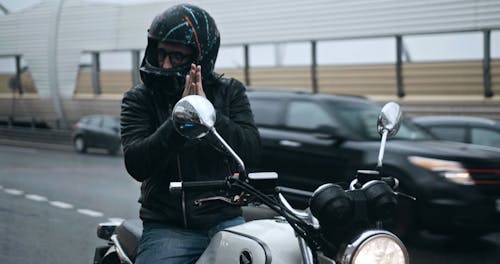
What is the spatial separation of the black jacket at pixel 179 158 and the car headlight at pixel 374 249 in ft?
2.73

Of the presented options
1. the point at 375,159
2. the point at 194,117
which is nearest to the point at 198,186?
the point at 194,117

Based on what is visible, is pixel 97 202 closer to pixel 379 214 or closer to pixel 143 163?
pixel 143 163

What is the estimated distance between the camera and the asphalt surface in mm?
6969

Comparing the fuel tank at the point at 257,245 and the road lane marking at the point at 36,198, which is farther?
the road lane marking at the point at 36,198

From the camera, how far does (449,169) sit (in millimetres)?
7676

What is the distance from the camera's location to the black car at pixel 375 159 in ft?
24.8

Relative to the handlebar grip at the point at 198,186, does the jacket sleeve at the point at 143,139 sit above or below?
above

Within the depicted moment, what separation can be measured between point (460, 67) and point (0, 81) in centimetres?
1307

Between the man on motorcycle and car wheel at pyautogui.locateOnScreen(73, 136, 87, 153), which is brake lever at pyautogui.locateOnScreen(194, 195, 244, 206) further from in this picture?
car wheel at pyautogui.locateOnScreen(73, 136, 87, 153)

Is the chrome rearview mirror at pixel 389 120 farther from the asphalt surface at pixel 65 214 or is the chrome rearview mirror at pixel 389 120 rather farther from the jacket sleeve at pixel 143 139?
the asphalt surface at pixel 65 214

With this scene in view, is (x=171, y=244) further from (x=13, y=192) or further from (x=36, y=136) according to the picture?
(x=36, y=136)

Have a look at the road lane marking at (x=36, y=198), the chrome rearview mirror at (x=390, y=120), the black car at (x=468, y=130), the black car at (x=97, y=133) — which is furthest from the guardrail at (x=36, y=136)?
the chrome rearview mirror at (x=390, y=120)

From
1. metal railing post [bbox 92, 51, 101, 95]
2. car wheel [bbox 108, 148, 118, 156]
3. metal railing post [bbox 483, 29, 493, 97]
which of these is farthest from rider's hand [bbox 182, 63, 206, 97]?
metal railing post [bbox 92, 51, 101, 95]

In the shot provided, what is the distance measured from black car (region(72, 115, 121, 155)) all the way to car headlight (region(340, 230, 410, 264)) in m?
20.1
